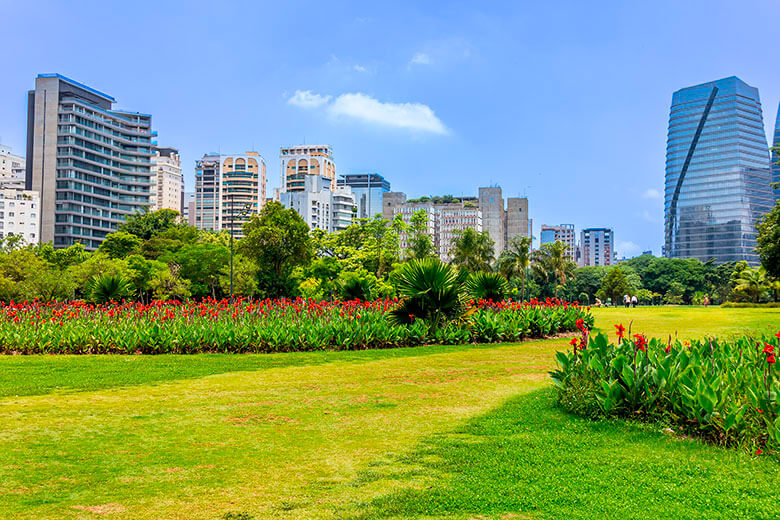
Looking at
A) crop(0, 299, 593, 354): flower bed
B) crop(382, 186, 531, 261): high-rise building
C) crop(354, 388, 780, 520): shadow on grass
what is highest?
crop(382, 186, 531, 261): high-rise building

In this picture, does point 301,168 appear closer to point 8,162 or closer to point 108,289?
point 8,162

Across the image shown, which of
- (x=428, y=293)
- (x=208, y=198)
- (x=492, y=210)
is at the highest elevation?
(x=208, y=198)

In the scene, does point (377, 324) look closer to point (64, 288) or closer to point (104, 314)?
point (104, 314)

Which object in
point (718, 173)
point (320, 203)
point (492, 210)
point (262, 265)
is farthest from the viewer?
point (718, 173)

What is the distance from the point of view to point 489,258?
2662 inches

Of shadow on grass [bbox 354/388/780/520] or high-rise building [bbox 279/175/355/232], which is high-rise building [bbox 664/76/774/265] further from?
shadow on grass [bbox 354/388/780/520]

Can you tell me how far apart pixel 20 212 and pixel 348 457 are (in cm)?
11020

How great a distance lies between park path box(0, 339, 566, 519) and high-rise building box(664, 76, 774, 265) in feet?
523

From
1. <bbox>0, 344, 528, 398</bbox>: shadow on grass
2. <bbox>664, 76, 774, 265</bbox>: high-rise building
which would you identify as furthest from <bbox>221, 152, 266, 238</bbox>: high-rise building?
<bbox>0, 344, 528, 398</bbox>: shadow on grass

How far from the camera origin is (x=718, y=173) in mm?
148875

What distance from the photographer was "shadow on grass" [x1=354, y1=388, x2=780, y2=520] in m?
3.94

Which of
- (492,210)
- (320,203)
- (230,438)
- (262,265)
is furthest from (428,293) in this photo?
(492,210)

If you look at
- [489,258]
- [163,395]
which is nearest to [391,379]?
[163,395]

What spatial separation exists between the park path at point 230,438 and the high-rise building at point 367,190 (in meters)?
147
